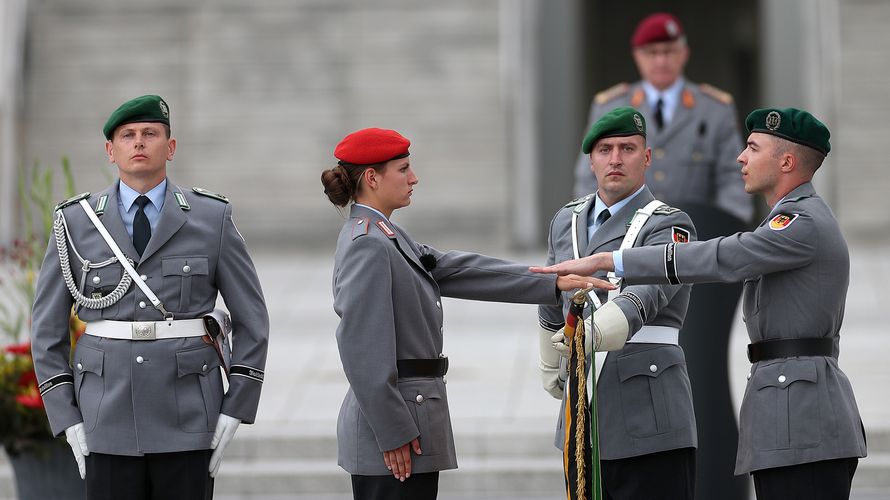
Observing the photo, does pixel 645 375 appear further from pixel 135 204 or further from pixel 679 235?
pixel 135 204

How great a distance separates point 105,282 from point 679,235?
1.77 metres

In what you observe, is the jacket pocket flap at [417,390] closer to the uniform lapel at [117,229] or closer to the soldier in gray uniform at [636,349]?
the soldier in gray uniform at [636,349]

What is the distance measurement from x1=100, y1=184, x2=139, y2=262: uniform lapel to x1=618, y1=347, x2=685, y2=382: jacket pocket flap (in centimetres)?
153

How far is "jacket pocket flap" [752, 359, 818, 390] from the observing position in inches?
168

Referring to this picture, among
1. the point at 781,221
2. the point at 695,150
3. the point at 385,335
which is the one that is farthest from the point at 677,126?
the point at 385,335

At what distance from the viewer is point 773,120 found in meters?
4.36

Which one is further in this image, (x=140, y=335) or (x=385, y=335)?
(x=140, y=335)

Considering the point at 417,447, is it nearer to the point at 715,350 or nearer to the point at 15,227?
the point at 715,350

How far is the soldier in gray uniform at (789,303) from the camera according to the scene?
14.0ft

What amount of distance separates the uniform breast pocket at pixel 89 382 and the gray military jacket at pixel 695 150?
281 cm

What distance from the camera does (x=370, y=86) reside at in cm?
1277

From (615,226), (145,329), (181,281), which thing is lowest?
(145,329)

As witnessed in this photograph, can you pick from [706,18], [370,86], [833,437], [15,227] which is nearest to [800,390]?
[833,437]

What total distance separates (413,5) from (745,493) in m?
7.59
